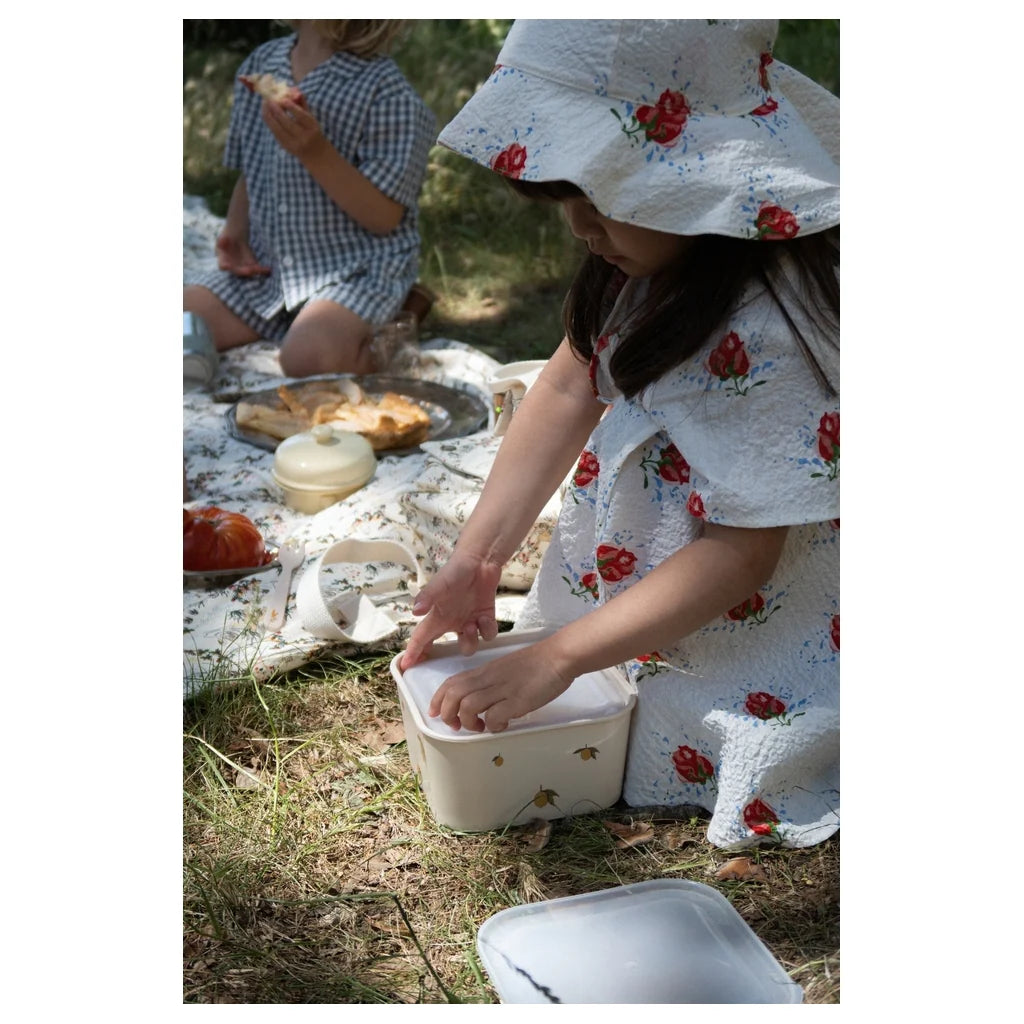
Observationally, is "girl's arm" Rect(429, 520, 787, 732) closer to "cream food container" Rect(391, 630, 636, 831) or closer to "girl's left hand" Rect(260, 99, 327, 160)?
"cream food container" Rect(391, 630, 636, 831)

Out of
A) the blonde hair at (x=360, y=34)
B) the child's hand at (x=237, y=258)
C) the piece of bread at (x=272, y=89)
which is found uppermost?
the blonde hair at (x=360, y=34)

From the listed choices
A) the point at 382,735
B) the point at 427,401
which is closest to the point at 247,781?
the point at 382,735

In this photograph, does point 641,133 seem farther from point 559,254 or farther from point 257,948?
point 559,254

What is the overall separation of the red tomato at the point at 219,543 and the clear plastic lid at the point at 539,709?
1.66 feet

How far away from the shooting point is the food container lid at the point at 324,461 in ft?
6.02

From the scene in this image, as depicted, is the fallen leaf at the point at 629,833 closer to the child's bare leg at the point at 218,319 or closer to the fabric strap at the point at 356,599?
the fabric strap at the point at 356,599

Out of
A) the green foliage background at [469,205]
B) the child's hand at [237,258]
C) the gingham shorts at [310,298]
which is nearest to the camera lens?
the gingham shorts at [310,298]

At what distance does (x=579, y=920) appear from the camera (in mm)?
1090

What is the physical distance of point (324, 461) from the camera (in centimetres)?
184

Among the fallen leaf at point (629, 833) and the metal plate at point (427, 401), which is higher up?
the fallen leaf at point (629, 833)

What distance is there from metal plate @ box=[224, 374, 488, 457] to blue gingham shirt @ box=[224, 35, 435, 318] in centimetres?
31

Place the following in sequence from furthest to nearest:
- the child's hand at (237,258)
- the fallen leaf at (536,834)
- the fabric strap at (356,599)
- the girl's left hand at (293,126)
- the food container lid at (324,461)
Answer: the child's hand at (237,258)
the girl's left hand at (293,126)
the food container lid at (324,461)
the fabric strap at (356,599)
the fallen leaf at (536,834)

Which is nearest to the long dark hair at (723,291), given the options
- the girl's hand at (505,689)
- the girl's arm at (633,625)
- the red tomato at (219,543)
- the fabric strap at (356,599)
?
the girl's arm at (633,625)

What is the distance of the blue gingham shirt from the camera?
2.41m
